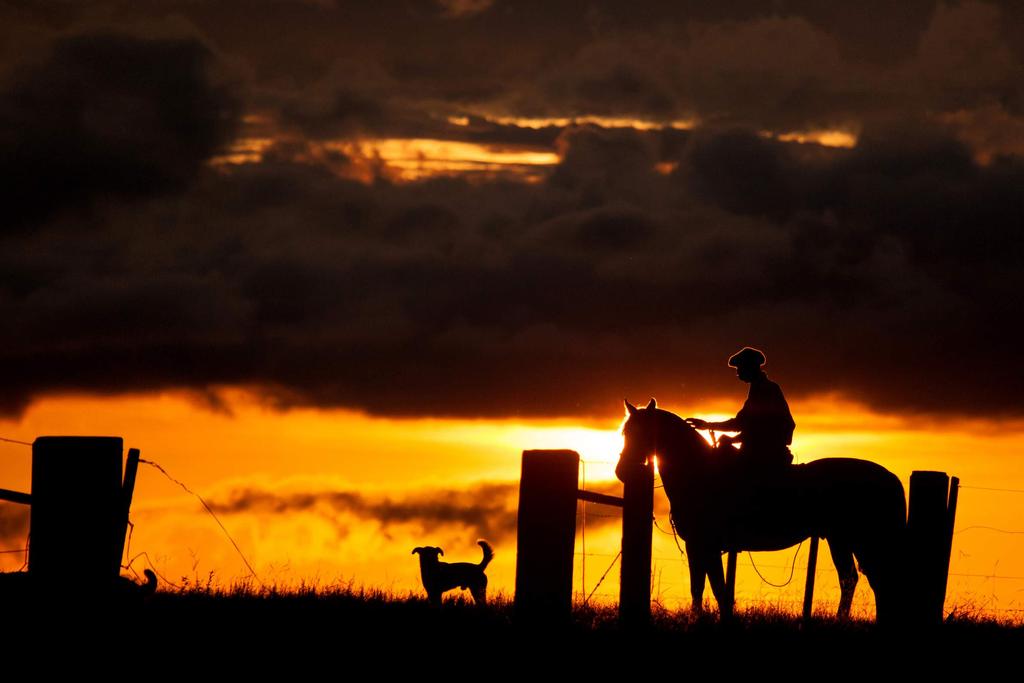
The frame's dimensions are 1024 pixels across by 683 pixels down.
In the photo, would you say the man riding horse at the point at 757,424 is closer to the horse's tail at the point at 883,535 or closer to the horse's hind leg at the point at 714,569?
the horse's hind leg at the point at 714,569

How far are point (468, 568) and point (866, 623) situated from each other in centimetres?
556

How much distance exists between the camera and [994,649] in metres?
10.8

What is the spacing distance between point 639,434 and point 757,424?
131cm

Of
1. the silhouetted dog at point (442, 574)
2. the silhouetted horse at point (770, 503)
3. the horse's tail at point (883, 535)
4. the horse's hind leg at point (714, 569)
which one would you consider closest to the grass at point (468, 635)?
the horse's hind leg at point (714, 569)

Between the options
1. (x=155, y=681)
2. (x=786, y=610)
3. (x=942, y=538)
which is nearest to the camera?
(x=155, y=681)

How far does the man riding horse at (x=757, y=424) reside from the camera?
13945 millimetres

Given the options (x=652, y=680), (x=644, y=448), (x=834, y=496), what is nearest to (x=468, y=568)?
(x=644, y=448)

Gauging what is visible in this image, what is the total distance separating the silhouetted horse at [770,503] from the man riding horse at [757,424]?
18 cm

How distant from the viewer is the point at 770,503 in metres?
15.0

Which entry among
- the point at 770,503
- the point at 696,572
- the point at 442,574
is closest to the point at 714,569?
the point at 696,572

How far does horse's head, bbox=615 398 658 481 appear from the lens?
14062mm

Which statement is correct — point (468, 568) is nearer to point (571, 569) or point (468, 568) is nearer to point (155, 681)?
point (571, 569)

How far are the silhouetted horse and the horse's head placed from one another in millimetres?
11

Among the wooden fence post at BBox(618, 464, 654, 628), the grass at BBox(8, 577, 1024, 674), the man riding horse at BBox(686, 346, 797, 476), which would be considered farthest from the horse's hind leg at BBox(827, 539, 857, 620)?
the wooden fence post at BBox(618, 464, 654, 628)
